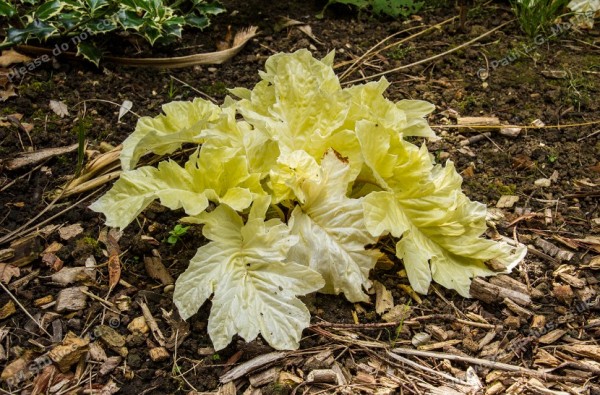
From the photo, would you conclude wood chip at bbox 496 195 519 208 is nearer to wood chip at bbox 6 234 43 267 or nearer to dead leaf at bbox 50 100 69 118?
wood chip at bbox 6 234 43 267

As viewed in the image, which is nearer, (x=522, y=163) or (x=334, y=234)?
(x=334, y=234)

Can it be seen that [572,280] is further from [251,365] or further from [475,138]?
[251,365]

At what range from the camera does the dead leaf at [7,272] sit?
2.08 metres

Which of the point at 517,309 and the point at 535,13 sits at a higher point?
the point at 535,13

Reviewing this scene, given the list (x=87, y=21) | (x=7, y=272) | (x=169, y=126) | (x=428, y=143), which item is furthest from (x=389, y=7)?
(x=7, y=272)

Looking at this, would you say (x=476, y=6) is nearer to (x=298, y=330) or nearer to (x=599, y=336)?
(x=599, y=336)

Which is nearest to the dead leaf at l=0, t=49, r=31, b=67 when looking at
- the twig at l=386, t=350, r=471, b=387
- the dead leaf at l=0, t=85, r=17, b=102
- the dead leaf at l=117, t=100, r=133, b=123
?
the dead leaf at l=0, t=85, r=17, b=102

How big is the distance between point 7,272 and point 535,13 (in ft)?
9.37

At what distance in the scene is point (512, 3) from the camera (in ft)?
11.8

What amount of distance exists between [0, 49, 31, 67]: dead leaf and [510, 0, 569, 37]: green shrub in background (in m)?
2.56

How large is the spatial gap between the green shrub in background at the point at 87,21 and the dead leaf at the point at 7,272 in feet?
3.85

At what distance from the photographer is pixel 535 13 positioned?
334 centimetres

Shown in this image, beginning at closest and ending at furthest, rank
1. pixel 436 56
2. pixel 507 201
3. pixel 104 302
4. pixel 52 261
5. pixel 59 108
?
pixel 104 302 → pixel 52 261 → pixel 507 201 → pixel 59 108 → pixel 436 56

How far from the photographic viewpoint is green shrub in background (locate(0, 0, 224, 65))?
2.84 meters
